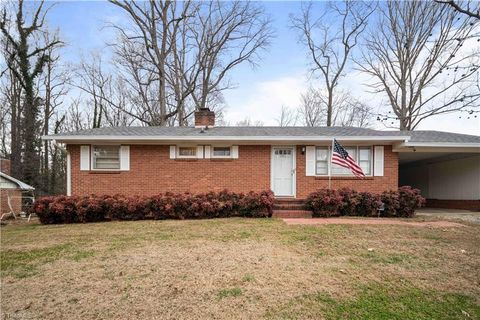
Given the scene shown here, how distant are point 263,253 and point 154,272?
1.94 m

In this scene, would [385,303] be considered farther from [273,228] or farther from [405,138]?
[405,138]

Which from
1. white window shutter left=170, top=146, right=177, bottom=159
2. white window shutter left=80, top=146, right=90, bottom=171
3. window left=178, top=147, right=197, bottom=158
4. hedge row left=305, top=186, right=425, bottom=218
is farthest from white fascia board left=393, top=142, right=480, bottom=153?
white window shutter left=80, top=146, right=90, bottom=171

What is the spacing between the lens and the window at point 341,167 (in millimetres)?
11500

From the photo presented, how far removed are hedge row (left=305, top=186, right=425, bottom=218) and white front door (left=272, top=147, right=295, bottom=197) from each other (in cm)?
157

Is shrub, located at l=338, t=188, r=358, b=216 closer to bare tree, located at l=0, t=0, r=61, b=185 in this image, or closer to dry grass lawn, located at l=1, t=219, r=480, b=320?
dry grass lawn, located at l=1, t=219, r=480, b=320

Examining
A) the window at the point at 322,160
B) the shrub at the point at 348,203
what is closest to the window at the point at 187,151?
the window at the point at 322,160

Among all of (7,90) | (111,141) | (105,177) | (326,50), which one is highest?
(326,50)

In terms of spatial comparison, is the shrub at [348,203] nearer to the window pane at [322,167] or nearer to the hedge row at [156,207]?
the window pane at [322,167]

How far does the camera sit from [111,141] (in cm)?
1121

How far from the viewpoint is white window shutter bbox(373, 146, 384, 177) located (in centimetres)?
1132

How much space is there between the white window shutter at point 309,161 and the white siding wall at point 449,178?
6936mm

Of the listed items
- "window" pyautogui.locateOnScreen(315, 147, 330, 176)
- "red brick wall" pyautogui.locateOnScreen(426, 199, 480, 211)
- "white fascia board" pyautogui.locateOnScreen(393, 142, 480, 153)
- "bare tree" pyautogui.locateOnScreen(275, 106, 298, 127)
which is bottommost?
"red brick wall" pyautogui.locateOnScreen(426, 199, 480, 211)

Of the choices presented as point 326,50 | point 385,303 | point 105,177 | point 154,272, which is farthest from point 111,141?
point 326,50

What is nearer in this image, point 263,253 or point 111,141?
point 263,253
